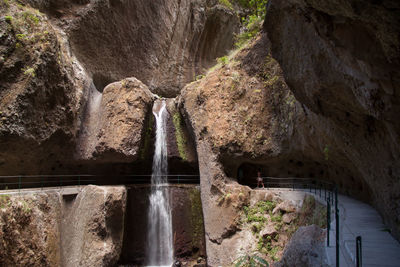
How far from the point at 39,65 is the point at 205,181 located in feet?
29.3

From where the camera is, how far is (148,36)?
790 inches

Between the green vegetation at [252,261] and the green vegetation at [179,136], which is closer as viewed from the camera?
the green vegetation at [252,261]

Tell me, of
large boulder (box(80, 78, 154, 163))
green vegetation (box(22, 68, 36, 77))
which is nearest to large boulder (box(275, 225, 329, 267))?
large boulder (box(80, 78, 154, 163))

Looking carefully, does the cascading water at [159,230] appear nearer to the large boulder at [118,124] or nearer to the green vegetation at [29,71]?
the large boulder at [118,124]

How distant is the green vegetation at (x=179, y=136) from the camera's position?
16328 millimetres

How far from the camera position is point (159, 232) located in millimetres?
13812

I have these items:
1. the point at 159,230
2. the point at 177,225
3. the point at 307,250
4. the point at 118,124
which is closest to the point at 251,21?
the point at 118,124

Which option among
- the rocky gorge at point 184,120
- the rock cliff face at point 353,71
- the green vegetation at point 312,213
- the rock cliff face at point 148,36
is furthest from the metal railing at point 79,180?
the rock cliff face at point 353,71

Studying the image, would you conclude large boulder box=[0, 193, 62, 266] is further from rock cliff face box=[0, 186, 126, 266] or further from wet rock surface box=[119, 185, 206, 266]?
wet rock surface box=[119, 185, 206, 266]

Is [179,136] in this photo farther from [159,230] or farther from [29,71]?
[29,71]

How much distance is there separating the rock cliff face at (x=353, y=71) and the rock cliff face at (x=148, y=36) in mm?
12889

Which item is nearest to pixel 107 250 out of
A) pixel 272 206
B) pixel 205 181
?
pixel 205 181

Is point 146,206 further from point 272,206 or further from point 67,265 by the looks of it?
point 272,206

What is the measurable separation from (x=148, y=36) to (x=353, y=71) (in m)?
17.6
